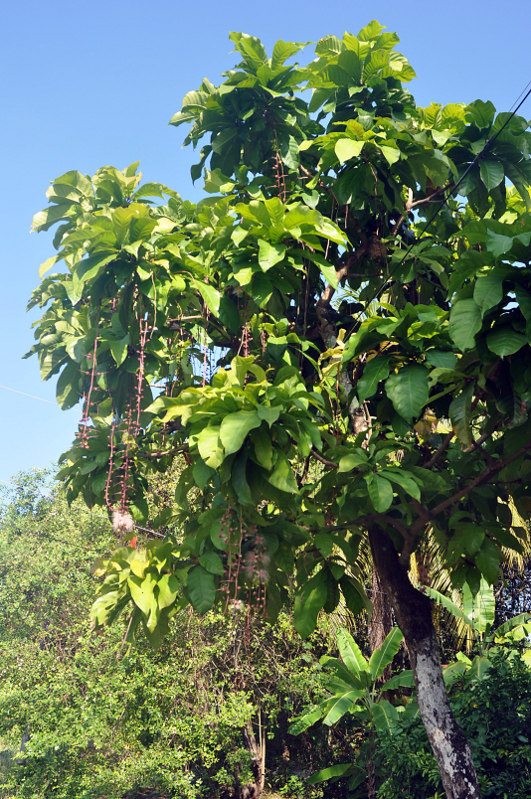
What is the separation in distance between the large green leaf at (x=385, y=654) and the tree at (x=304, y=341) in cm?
320

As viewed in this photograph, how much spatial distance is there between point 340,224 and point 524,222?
70.6 inches

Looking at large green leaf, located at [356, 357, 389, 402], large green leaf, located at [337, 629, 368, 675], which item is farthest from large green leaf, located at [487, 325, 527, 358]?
large green leaf, located at [337, 629, 368, 675]

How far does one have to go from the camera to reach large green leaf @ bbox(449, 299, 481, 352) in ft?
6.87

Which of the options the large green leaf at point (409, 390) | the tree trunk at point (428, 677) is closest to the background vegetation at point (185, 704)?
the tree trunk at point (428, 677)

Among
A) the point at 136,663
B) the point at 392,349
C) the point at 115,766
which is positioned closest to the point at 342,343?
the point at 392,349

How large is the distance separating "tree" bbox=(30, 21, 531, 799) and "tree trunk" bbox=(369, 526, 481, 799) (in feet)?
0.04

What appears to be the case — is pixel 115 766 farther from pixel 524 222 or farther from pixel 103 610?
pixel 524 222

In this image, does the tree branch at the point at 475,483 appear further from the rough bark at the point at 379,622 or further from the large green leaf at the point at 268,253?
the rough bark at the point at 379,622

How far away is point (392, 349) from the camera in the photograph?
2.73m

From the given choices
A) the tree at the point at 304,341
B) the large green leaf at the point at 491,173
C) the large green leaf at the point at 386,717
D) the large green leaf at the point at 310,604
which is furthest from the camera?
the large green leaf at the point at 386,717

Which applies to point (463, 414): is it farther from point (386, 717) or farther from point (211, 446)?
point (386, 717)

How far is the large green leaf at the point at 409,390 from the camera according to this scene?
2369 mm

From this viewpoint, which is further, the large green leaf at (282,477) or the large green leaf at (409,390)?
the large green leaf at (409,390)

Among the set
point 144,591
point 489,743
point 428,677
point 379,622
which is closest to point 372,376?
point 144,591
